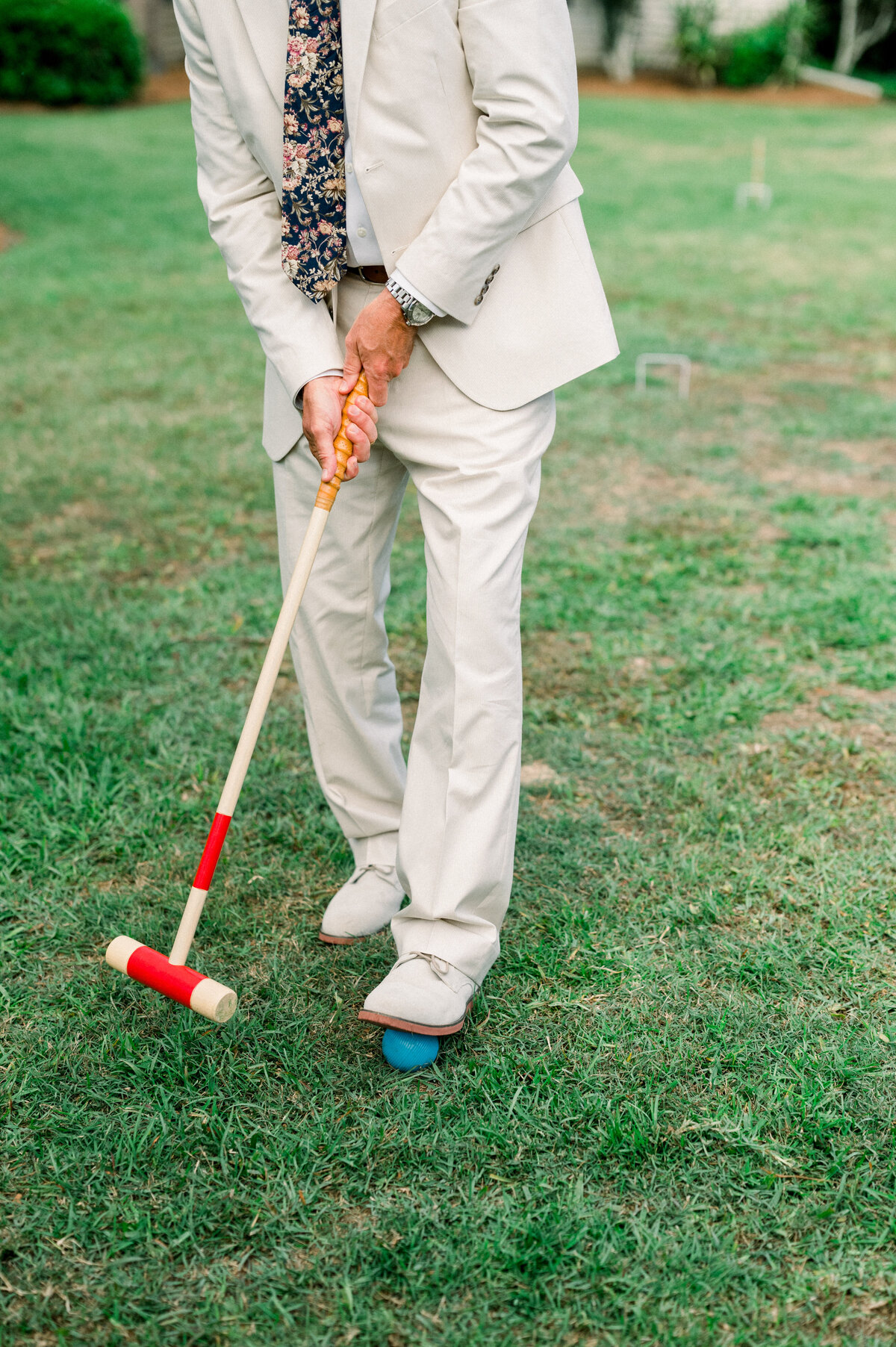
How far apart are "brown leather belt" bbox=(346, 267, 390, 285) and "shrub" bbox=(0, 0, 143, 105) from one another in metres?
19.4

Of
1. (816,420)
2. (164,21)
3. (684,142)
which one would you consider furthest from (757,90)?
(816,420)

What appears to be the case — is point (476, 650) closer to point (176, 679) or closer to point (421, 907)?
point (421, 907)

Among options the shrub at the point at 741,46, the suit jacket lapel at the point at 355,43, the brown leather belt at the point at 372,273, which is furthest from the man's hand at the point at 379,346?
the shrub at the point at 741,46

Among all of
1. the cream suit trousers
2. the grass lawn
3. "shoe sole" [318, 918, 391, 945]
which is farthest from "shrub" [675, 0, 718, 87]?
"shoe sole" [318, 918, 391, 945]

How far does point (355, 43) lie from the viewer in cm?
207

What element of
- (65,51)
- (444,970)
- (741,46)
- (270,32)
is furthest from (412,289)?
(741,46)

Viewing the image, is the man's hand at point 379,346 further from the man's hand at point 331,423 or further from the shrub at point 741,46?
the shrub at point 741,46

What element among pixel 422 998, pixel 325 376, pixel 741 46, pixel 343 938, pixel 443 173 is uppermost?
pixel 443 173

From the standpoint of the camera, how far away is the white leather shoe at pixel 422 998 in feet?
7.46

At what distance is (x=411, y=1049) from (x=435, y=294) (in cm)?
135

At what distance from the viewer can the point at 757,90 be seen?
23.5 m

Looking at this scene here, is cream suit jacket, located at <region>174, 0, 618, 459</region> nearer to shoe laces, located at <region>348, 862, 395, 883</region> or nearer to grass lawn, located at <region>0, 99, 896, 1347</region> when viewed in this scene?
shoe laces, located at <region>348, 862, 395, 883</region>

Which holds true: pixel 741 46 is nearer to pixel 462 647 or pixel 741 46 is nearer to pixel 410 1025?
pixel 462 647

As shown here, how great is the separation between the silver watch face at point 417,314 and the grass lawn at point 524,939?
51.2 inches
